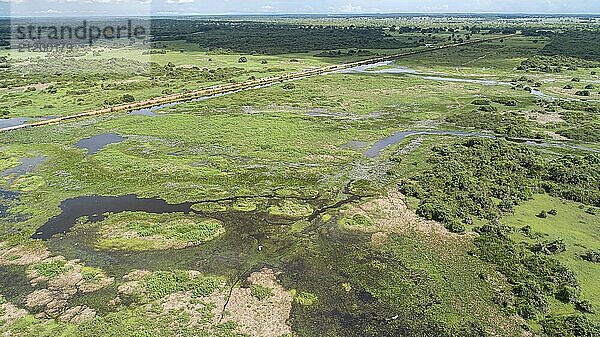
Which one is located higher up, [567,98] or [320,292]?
[567,98]

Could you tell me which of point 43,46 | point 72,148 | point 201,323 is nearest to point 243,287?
point 201,323

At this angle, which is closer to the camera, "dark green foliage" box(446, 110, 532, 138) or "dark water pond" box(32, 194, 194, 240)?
"dark water pond" box(32, 194, 194, 240)

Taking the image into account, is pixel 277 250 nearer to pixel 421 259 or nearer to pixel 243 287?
pixel 243 287

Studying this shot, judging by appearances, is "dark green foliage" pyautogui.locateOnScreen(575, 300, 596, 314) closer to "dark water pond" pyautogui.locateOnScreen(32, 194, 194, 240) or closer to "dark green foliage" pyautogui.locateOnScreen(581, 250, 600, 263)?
"dark green foliage" pyautogui.locateOnScreen(581, 250, 600, 263)

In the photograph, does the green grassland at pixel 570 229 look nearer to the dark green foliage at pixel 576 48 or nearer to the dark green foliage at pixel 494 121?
the dark green foliage at pixel 494 121

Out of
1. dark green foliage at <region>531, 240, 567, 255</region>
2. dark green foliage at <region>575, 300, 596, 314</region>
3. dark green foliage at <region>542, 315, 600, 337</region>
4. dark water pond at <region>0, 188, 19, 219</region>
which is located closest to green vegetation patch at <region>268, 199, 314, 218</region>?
dark green foliage at <region>531, 240, 567, 255</region>

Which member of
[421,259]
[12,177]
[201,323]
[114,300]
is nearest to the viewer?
[201,323]
